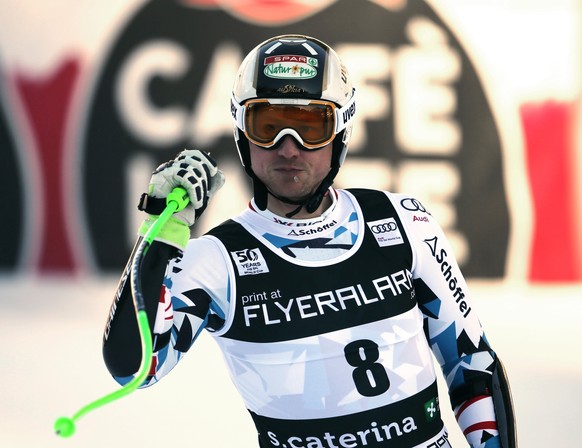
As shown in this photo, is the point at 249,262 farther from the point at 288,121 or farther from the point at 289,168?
the point at 288,121

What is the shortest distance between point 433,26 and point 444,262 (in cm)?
599

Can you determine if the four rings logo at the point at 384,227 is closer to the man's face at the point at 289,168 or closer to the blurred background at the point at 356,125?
the man's face at the point at 289,168

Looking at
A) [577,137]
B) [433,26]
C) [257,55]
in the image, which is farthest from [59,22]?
[257,55]

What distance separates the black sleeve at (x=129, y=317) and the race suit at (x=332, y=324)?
0.19ft

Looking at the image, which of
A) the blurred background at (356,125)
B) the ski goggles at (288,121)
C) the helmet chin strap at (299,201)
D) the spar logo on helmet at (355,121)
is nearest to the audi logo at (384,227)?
the helmet chin strap at (299,201)

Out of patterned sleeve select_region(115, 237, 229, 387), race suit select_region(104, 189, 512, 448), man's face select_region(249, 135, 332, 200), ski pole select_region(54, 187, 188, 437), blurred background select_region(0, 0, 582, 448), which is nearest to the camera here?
ski pole select_region(54, 187, 188, 437)

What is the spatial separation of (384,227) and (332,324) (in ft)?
1.24

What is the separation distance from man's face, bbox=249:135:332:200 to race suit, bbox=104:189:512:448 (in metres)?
0.11

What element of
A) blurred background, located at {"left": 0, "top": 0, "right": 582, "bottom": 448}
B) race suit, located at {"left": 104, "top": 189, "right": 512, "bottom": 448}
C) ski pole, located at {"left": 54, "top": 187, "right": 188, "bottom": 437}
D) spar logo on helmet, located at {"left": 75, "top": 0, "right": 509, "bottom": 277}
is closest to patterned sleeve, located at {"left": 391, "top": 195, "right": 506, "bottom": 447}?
race suit, located at {"left": 104, "top": 189, "right": 512, "bottom": 448}

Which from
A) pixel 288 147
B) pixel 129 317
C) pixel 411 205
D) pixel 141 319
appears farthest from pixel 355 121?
pixel 141 319

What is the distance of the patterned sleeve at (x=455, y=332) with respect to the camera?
9.71 feet

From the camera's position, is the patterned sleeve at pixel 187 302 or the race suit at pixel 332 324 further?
the race suit at pixel 332 324

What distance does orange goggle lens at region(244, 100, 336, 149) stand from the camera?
115 inches

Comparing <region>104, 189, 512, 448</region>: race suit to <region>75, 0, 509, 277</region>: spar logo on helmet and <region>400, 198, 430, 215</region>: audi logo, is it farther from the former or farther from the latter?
<region>75, 0, 509, 277</region>: spar logo on helmet
